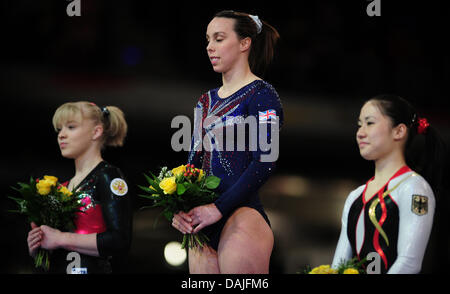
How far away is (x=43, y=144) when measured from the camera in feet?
17.3

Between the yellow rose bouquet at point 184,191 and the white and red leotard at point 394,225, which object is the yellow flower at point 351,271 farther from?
the yellow rose bouquet at point 184,191

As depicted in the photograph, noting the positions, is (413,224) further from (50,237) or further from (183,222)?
(50,237)

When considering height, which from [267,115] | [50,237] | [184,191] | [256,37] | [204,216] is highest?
[256,37]

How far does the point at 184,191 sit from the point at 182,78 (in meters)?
2.46

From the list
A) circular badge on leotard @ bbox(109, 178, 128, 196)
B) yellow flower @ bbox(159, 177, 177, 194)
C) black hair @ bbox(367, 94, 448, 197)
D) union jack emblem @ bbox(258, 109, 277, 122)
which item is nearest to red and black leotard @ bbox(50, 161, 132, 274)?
circular badge on leotard @ bbox(109, 178, 128, 196)

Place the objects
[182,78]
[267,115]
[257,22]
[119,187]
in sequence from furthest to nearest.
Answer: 1. [182,78]
2. [119,187]
3. [257,22]
4. [267,115]

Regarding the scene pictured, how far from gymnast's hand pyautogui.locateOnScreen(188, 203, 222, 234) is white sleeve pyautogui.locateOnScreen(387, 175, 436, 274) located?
0.86 m

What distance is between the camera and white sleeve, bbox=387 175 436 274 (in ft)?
10.1

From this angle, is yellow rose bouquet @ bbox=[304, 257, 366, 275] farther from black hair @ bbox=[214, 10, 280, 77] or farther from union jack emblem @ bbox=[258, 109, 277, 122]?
black hair @ bbox=[214, 10, 280, 77]

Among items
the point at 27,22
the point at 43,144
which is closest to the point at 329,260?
the point at 43,144

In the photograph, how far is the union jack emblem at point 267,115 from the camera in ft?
11.0

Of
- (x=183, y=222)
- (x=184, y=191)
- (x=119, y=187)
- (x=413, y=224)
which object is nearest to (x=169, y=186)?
(x=184, y=191)

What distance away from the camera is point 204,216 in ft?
10.7

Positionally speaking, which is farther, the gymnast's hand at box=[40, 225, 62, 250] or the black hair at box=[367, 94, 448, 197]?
the gymnast's hand at box=[40, 225, 62, 250]
